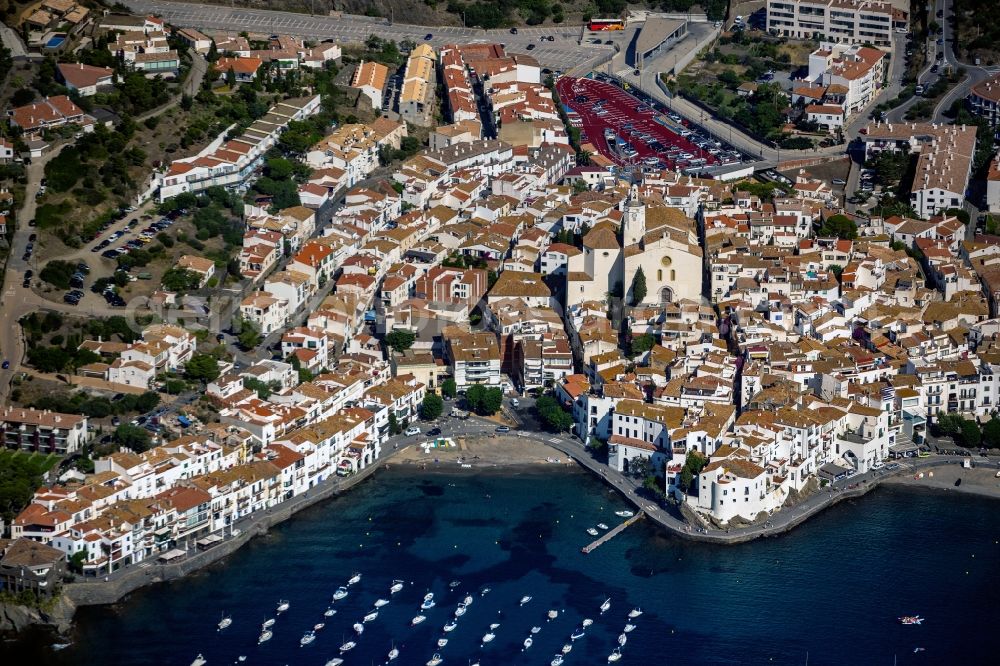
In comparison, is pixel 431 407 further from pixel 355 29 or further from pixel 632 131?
pixel 355 29

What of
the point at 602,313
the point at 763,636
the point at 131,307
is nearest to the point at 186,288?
the point at 131,307

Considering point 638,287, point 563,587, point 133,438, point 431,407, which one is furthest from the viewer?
point 638,287

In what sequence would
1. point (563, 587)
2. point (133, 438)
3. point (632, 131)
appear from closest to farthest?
point (563, 587) → point (133, 438) → point (632, 131)

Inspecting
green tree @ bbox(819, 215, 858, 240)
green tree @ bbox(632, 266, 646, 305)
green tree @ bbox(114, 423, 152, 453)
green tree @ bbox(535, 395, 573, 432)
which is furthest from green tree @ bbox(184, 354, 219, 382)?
green tree @ bbox(819, 215, 858, 240)

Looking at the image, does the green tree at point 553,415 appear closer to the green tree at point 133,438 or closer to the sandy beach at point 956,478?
the sandy beach at point 956,478

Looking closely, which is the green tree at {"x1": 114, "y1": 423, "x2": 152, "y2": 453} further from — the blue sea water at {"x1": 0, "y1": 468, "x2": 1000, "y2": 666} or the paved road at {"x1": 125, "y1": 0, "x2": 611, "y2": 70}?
the paved road at {"x1": 125, "y1": 0, "x2": 611, "y2": 70}

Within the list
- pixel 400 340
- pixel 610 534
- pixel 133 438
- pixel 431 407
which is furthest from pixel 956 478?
pixel 133 438

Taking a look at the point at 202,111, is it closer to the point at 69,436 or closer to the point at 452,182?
the point at 452,182
